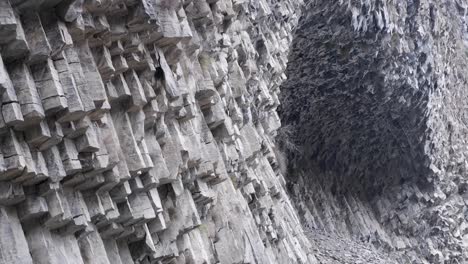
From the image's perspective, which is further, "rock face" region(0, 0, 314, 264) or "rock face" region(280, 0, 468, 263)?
"rock face" region(280, 0, 468, 263)

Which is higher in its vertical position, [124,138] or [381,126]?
[381,126]

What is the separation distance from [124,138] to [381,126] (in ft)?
69.6

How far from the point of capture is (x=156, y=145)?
31.9ft

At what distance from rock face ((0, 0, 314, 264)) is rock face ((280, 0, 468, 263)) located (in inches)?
482

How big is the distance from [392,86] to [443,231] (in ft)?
24.2

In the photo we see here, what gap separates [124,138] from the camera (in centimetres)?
901

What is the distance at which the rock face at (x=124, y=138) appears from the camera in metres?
7.41

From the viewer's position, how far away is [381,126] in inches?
→ 1145

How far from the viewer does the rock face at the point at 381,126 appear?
25609 millimetres

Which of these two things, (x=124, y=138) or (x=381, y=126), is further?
(x=381, y=126)

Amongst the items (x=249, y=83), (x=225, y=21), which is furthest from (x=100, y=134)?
(x=249, y=83)

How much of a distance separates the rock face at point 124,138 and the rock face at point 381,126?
40.1ft

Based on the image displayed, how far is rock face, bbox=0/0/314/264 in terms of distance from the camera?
7414 mm

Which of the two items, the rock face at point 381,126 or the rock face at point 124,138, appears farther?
the rock face at point 381,126
